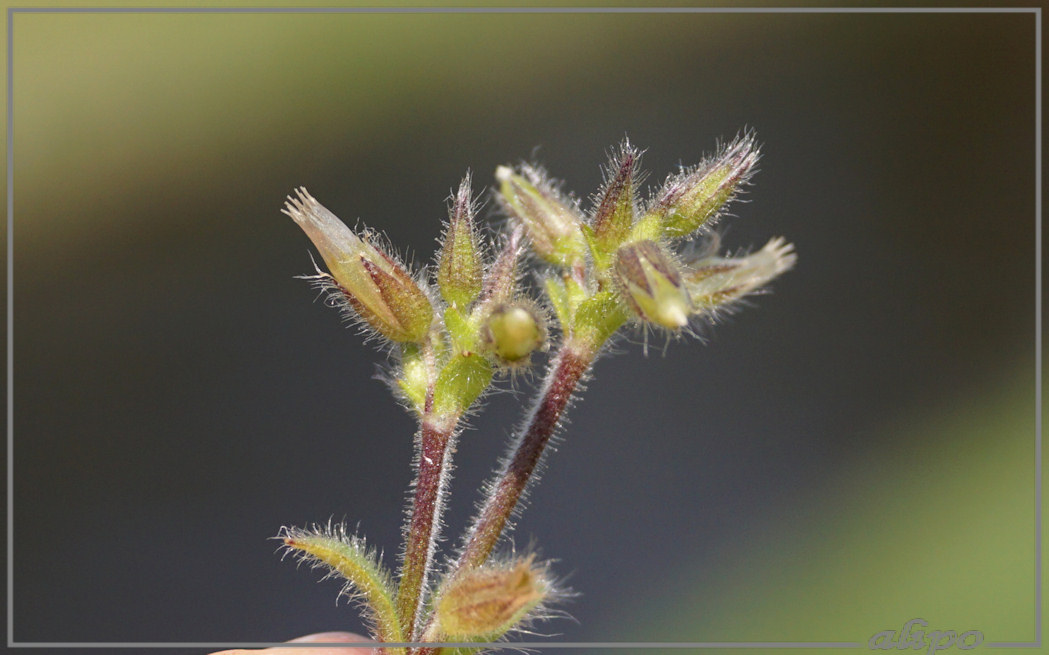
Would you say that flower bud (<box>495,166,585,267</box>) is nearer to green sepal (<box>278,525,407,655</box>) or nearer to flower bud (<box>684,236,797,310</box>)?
flower bud (<box>684,236,797,310</box>)

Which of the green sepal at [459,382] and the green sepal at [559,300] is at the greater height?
the green sepal at [559,300]

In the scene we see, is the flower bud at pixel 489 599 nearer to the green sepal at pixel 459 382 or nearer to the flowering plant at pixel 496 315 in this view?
the flowering plant at pixel 496 315

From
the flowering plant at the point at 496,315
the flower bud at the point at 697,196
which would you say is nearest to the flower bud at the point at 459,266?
the flowering plant at the point at 496,315

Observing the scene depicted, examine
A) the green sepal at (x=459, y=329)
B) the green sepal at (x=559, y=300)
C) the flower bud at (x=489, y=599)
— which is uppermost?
the green sepal at (x=559, y=300)

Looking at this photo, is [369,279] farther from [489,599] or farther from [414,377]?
[489,599]

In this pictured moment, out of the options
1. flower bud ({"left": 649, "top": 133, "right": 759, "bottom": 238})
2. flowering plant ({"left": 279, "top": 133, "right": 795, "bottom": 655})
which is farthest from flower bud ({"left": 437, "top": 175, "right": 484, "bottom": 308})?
flower bud ({"left": 649, "top": 133, "right": 759, "bottom": 238})

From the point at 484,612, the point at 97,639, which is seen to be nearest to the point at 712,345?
the point at 97,639

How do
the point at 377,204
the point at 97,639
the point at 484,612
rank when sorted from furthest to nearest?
the point at 377,204, the point at 97,639, the point at 484,612

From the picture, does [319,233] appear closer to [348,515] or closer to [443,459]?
[443,459]
